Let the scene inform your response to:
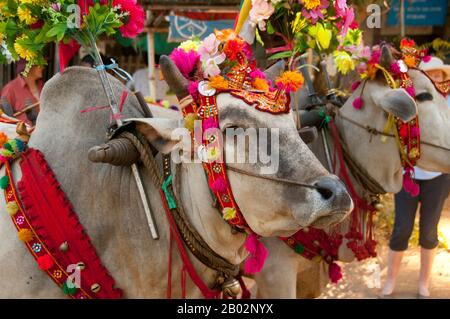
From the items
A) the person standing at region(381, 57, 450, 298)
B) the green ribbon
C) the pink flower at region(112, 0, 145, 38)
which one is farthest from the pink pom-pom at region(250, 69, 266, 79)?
the person standing at region(381, 57, 450, 298)

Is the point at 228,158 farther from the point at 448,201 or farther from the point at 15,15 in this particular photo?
the point at 448,201

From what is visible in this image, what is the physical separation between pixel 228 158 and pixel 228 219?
0.84 feet

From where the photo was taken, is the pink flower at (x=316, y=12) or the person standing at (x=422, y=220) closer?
the pink flower at (x=316, y=12)

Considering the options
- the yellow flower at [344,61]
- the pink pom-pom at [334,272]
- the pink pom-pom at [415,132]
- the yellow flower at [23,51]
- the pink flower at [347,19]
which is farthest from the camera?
the yellow flower at [344,61]

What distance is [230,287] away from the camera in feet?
8.99

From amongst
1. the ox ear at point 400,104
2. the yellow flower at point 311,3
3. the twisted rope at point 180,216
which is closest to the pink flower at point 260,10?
the yellow flower at point 311,3

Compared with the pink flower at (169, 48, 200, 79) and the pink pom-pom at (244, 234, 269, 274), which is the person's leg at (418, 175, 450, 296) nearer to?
the pink pom-pom at (244, 234, 269, 274)

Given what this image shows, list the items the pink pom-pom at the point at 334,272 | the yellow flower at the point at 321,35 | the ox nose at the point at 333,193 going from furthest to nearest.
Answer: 1. the pink pom-pom at the point at 334,272
2. the yellow flower at the point at 321,35
3. the ox nose at the point at 333,193

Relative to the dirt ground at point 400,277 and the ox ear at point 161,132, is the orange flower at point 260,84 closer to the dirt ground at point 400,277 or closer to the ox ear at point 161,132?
the ox ear at point 161,132

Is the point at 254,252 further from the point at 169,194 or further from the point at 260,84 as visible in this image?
the point at 260,84

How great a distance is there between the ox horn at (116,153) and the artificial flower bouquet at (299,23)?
0.86 metres

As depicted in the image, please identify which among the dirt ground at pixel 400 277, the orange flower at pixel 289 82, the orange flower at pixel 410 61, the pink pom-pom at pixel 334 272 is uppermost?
the orange flower at pixel 289 82

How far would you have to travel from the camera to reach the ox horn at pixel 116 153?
7.65 feet

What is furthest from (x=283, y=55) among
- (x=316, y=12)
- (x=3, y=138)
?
(x=3, y=138)
